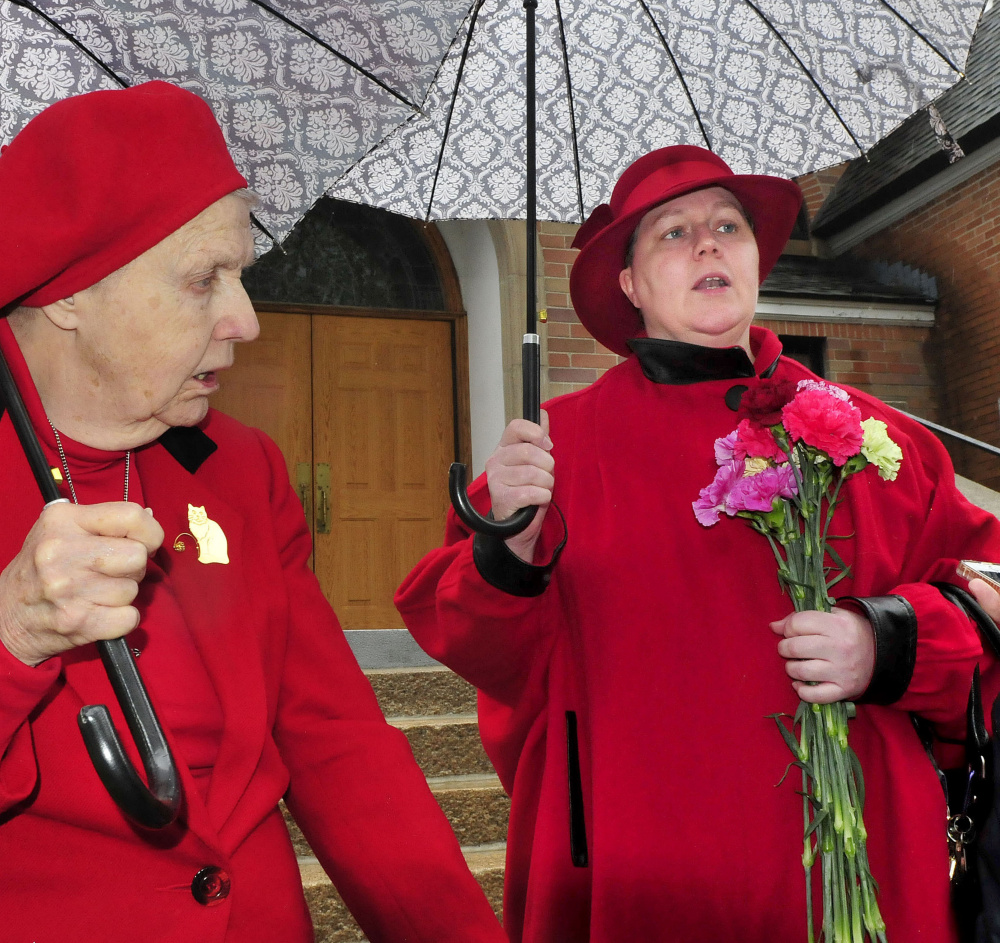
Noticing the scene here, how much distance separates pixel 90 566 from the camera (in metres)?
1.06

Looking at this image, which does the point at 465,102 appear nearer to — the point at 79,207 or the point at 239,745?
the point at 79,207

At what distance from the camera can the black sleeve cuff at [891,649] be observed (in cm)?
182

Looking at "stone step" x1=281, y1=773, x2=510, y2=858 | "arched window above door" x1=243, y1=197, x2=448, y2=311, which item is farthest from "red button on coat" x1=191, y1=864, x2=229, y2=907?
"arched window above door" x1=243, y1=197, x2=448, y2=311

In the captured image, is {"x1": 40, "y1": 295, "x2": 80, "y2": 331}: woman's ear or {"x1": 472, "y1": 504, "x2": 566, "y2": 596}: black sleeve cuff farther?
{"x1": 472, "y1": 504, "x2": 566, "y2": 596}: black sleeve cuff

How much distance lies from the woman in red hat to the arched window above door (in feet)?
20.0

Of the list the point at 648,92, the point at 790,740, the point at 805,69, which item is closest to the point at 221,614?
the point at 790,740

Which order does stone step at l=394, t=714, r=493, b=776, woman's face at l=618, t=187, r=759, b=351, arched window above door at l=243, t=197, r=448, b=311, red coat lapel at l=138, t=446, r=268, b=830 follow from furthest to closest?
1. arched window above door at l=243, t=197, r=448, b=311
2. stone step at l=394, t=714, r=493, b=776
3. woman's face at l=618, t=187, r=759, b=351
4. red coat lapel at l=138, t=446, r=268, b=830

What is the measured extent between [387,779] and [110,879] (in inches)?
16.1

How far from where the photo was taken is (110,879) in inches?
53.2

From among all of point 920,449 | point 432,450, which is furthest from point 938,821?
point 432,450

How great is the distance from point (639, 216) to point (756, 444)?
0.67 m

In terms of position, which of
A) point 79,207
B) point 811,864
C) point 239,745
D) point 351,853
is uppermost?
point 79,207

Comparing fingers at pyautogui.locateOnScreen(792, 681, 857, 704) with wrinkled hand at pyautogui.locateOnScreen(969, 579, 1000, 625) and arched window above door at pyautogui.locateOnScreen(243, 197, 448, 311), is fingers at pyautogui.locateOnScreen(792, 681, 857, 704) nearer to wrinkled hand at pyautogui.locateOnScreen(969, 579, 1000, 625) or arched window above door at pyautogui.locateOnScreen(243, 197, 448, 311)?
wrinkled hand at pyautogui.locateOnScreen(969, 579, 1000, 625)

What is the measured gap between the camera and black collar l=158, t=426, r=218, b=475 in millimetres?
1651
